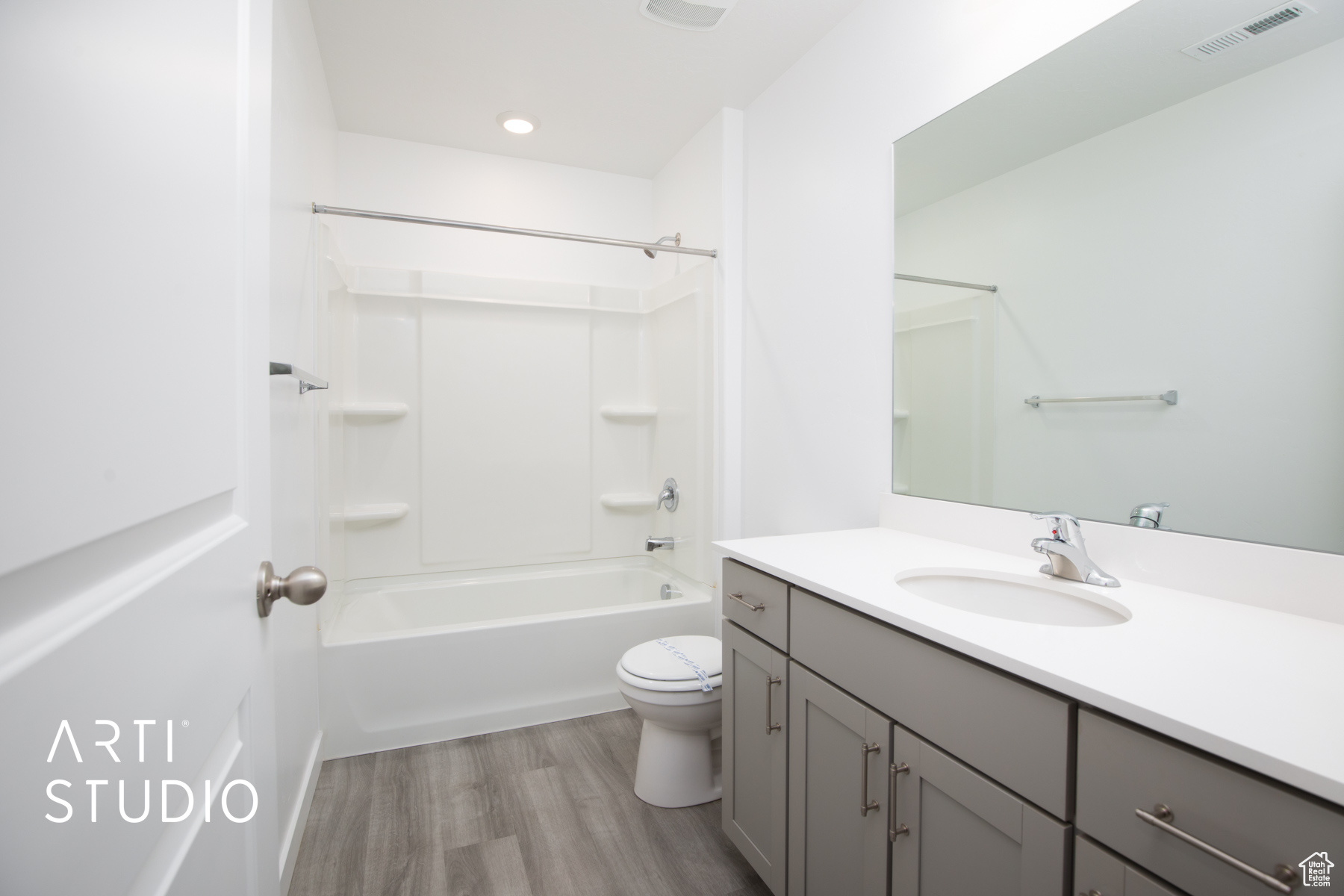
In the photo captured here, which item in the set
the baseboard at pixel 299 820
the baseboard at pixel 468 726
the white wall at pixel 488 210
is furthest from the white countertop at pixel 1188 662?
the white wall at pixel 488 210

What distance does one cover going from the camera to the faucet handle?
123 centimetres

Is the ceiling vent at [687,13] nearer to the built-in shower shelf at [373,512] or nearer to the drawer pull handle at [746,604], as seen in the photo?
the drawer pull handle at [746,604]

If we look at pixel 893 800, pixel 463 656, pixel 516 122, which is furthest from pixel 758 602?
pixel 516 122

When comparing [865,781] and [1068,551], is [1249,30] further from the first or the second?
[865,781]

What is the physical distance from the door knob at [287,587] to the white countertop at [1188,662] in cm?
86

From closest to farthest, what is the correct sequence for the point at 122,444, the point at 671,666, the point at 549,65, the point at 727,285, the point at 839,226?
the point at 122,444, the point at 671,666, the point at 839,226, the point at 549,65, the point at 727,285

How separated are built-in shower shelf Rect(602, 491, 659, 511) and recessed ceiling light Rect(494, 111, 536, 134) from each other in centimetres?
182

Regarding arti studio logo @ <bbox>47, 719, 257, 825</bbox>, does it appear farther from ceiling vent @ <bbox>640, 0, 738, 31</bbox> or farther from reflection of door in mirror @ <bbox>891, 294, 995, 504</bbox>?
ceiling vent @ <bbox>640, 0, 738, 31</bbox>

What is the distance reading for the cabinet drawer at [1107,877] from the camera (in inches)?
27.4

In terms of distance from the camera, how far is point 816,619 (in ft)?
4.17

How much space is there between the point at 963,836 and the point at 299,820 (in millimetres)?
1716

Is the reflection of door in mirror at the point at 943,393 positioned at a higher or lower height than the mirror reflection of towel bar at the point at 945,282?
lower

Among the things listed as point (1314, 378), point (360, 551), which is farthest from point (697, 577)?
point (1314, 378)

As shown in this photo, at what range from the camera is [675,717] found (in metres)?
1.84
